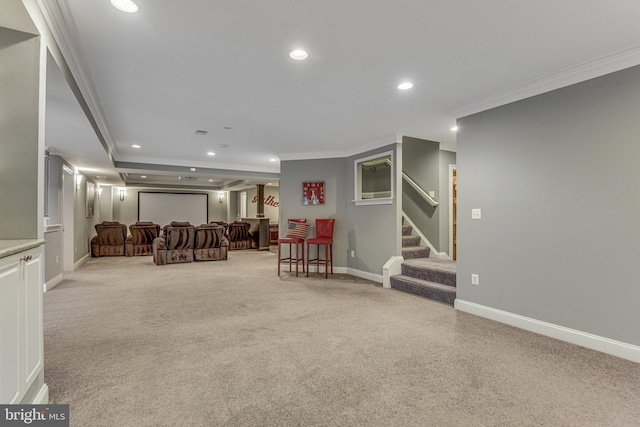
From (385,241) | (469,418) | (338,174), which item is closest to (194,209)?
(338,174)

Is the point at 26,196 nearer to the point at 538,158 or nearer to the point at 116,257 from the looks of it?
the point at 538,158

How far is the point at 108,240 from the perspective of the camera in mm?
8586

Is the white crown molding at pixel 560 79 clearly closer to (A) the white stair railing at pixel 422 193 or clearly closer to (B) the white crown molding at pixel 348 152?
(B) the white crown molding at pixel 348 152

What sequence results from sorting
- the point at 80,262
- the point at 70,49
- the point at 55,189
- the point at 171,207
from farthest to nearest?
the point at 171,207, the point at 80,262, the point at 55,189, the point at 70,49

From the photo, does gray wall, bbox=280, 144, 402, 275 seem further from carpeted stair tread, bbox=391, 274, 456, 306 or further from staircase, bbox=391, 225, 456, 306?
carpeted stair tread, bbox=391, 274, 456, 306

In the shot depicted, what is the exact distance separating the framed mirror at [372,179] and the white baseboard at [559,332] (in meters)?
2.48

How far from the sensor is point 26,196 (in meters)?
1.81

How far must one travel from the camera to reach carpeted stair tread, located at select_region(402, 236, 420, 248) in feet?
18.6

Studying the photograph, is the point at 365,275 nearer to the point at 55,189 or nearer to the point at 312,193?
the point at 312,193

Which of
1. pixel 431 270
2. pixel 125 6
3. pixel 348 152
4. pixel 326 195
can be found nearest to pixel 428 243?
pixel 431 270

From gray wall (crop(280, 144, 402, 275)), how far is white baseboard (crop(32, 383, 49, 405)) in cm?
435

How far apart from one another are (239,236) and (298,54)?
29.0ft

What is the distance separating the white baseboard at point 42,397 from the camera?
1.75m

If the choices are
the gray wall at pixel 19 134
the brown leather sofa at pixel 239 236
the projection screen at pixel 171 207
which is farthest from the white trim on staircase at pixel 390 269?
the projection screen at pixel 171 207
